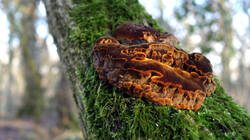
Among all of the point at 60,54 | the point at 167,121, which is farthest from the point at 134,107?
the point at 60,54

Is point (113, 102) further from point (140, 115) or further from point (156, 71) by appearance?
point (156, 71)

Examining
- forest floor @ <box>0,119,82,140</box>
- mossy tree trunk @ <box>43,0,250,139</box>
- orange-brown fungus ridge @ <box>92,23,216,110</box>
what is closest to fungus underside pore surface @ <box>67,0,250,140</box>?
mossy tree trunk @ <box>43,0,250,139</box>

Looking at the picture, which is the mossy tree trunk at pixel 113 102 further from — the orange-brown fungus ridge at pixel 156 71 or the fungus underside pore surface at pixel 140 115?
the orange-brown fungus ridge at pixel 156 71

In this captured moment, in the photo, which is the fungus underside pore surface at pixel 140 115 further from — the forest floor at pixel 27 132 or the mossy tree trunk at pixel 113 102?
the forest floor at pixel 27 132

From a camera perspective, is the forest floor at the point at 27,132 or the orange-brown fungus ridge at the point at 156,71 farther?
the forest floor at the point at 27,132

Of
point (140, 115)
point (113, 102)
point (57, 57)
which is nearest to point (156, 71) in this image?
point (140, 115)

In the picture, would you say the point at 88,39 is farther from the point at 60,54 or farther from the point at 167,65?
the point at 167,65

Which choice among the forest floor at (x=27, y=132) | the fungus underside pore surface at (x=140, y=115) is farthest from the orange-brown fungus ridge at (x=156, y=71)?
the forest floor at (x=27, y=132)
